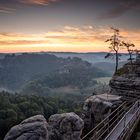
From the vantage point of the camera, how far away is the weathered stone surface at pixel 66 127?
1723 centimetres

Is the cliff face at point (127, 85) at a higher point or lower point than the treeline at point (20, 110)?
higher

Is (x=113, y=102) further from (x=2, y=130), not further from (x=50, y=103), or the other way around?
(x=50, y=103)

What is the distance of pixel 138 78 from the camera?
94.3 feet

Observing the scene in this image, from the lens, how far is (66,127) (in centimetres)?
1734

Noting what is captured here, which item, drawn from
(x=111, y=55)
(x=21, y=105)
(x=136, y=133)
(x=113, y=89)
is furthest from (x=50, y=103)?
(x=136, y=133)

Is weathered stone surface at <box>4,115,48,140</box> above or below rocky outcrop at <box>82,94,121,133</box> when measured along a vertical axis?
above

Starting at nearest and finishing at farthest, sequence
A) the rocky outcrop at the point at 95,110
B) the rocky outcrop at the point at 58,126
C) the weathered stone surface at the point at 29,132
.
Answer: the weathered stone surface at the point at 29,132, the rocky outcrop at the point at 58,126, the rocky outcrop at the point at 95,110

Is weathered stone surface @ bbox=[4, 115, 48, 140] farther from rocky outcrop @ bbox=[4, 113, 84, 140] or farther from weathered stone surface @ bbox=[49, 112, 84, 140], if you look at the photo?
weathered stone surface @ bbox=[49, 112, 84, 140]

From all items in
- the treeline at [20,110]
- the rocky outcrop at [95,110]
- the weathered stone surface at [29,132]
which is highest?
the weathered stone surface at [29,132]

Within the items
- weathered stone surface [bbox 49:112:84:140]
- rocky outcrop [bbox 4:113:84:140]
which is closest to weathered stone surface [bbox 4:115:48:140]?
rocky outcrop [bbox 4:113:84:140]

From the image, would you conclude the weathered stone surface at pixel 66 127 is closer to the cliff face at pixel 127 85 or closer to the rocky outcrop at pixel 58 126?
the rocky outcrop at pixel 58 126

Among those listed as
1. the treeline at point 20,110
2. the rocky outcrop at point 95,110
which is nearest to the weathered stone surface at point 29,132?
the rocky outcrop at point 95,110

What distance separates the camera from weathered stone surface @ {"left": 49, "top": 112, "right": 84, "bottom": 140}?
1723 centimetres

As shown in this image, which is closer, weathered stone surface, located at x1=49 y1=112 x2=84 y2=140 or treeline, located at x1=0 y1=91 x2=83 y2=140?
weathered stone surface, located at x1=49 y1=112 x2=84 y2=140
